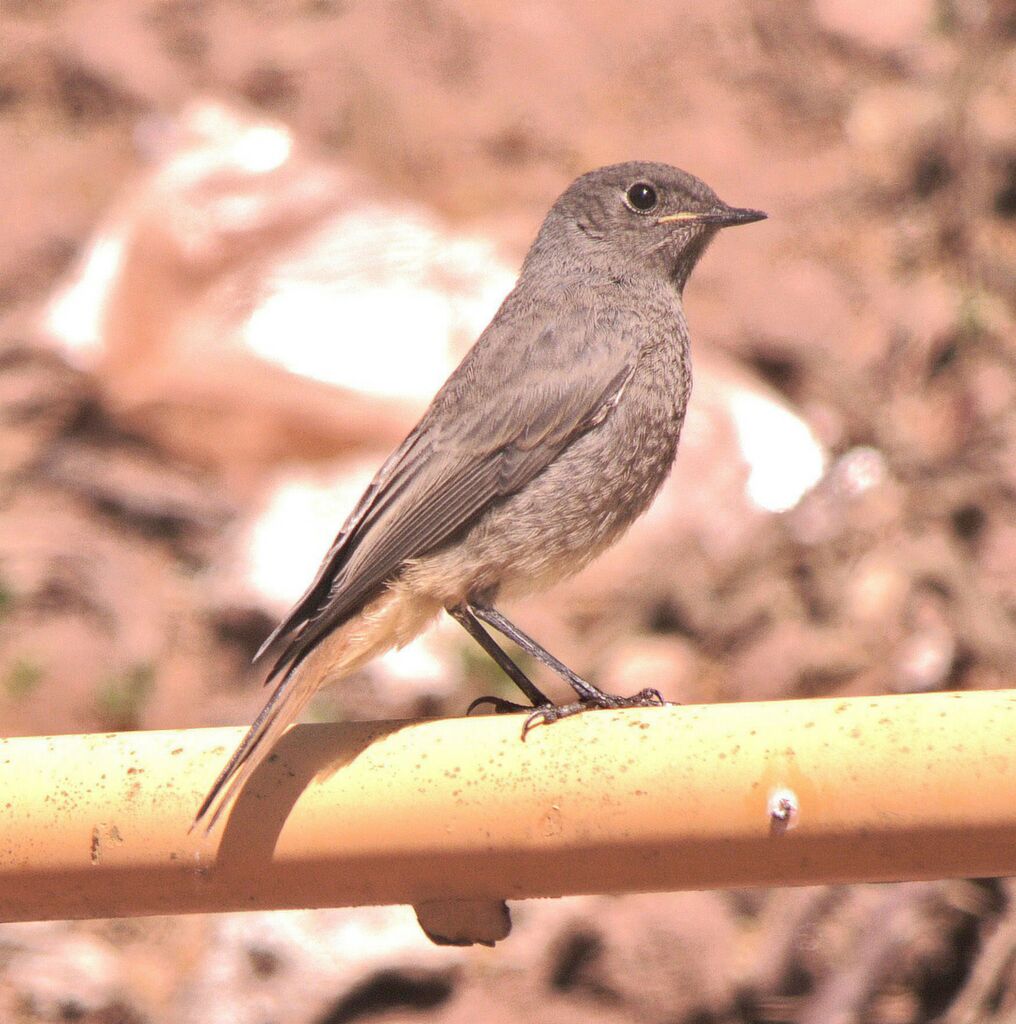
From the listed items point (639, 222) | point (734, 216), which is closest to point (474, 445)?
point (639, 222)

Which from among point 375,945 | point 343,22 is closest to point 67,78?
point 343,22

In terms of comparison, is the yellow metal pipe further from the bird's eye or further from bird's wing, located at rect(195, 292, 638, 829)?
the bird's eye

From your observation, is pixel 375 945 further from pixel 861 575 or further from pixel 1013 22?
pixel 1013 22

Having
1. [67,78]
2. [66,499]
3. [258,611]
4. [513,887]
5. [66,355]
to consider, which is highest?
[67,78]

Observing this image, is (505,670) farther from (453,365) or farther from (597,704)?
(453,365)

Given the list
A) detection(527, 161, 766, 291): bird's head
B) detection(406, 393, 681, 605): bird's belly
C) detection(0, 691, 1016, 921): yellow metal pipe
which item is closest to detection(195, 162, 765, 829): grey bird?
detection(406, 393, 681, 605): bird's belly

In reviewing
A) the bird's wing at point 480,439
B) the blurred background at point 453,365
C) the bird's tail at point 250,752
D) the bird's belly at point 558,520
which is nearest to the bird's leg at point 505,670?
the bird's belly at point 558,520
